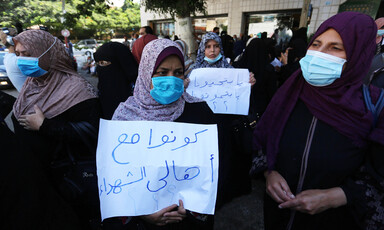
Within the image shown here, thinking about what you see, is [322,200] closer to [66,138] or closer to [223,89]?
[223,89]

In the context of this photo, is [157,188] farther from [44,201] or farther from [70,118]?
[70,118]

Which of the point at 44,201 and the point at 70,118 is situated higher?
the point at 70,118

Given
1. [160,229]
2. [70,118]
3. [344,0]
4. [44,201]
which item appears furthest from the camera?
[344,0]

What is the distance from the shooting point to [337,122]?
104 centimetres

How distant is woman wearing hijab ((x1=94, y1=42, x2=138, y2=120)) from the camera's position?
216cm

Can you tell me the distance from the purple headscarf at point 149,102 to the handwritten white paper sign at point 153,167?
13cm

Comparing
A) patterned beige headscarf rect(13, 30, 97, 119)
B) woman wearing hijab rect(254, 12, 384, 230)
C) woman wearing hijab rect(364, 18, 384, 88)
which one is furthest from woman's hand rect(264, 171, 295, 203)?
patterned beige headscarf rect(13, 30, 97, 119)

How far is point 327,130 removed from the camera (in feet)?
3.50

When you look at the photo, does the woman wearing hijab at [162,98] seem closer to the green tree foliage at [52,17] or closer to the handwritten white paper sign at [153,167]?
the handwritten white paper sign at [153,167]

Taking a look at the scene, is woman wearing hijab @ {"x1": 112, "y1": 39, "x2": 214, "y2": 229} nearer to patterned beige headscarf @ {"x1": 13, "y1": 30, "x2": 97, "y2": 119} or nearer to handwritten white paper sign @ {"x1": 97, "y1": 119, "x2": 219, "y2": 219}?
handwritten white paper sign @ {"x1": 97, "y1": 119, "x2": 219, "y2": 219}

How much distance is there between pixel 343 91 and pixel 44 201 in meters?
1.56

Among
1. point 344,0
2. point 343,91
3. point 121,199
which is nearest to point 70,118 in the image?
point 121,199

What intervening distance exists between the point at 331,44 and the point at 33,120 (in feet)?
6.64

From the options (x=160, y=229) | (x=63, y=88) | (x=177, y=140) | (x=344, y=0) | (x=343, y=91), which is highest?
(x=344, y=0)
